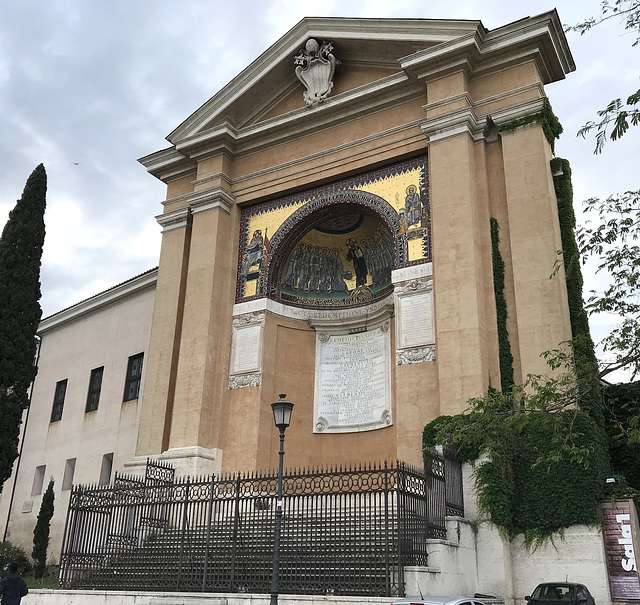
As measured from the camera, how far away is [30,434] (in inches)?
1194

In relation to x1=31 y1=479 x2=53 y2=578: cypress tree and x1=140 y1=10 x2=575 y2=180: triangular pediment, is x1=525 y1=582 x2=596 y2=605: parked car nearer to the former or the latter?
x1=140 y1=10 x2=575 y2=180: triangular pediment

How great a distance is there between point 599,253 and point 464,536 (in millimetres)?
5913

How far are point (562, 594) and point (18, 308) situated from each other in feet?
52.1

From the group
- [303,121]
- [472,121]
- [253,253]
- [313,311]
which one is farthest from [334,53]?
[313,311]

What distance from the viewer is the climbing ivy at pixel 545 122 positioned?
18.1m

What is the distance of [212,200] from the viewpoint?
22.7m

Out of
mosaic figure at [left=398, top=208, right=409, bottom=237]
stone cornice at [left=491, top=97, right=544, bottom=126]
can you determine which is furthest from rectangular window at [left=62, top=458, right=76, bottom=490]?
stone cornice at [left=491, top=97, right=544, bottom=126]

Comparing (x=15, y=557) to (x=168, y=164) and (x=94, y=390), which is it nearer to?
(x=94, y=390)

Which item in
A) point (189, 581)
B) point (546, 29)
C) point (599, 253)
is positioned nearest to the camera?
point (599, 253)

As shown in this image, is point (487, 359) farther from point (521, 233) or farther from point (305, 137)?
point (305, 137)

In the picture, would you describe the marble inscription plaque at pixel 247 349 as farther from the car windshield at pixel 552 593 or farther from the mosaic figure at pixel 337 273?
the car windshield at pixel 552 593

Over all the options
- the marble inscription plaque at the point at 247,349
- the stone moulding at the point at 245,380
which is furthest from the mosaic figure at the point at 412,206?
the stone moulding at the point at 245,380

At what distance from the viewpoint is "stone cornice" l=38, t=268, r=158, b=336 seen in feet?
87.6

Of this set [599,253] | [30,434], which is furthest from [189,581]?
[30,434]
